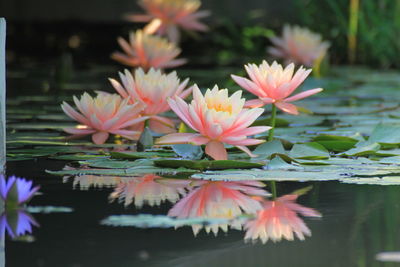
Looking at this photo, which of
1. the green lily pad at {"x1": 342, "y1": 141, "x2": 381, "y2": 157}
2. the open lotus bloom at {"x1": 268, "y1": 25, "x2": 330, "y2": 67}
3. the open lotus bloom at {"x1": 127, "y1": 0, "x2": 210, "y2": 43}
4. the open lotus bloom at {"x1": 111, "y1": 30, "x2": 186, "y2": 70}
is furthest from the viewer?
the open lotus bloom at {"x1": 127, "y1": 0, "x2": 210, "y2": 43}

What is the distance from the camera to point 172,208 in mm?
2330

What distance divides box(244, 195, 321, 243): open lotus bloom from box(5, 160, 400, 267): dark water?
0.09 feet

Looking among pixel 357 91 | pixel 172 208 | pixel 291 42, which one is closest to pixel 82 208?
pixel 172 208

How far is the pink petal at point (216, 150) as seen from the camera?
9.46ft

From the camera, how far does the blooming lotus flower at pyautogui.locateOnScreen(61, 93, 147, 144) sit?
126 inches

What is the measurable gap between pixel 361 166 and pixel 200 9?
7662 mm

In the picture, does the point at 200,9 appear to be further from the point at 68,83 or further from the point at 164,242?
the point at 164,242

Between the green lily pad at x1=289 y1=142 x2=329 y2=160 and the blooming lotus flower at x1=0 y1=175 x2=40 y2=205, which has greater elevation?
the green lily pad at x1=289 y1=142 x2=329 y2=160

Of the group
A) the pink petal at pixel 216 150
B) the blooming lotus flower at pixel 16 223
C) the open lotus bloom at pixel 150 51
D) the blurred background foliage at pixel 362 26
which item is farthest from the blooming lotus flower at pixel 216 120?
the blurred background foliage at pixel 362 26

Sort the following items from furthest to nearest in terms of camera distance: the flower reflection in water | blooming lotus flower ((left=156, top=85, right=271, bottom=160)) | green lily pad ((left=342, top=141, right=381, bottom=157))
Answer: green lily pad ((left=342, top=141, right=381, bottom=157)) < blooming lotus flower ((left=156, top=85, right=271, bottom=160)) < the flower reflection in water

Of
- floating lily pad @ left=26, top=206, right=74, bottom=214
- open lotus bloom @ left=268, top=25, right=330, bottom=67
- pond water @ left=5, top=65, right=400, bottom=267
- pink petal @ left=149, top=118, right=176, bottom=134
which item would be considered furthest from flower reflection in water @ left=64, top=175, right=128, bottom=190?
open lotus bloom @ left=268, top=25, right=330, bottom=67

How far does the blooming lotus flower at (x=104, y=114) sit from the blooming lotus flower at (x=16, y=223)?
3.18 feet

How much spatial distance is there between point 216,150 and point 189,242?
35.8 inches

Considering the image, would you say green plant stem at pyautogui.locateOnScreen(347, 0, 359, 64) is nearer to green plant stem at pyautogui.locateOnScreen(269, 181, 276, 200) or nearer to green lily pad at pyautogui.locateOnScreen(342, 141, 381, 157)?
green lily pad at pyautogui.locateOnScreen(342, 141, 381, 157)
